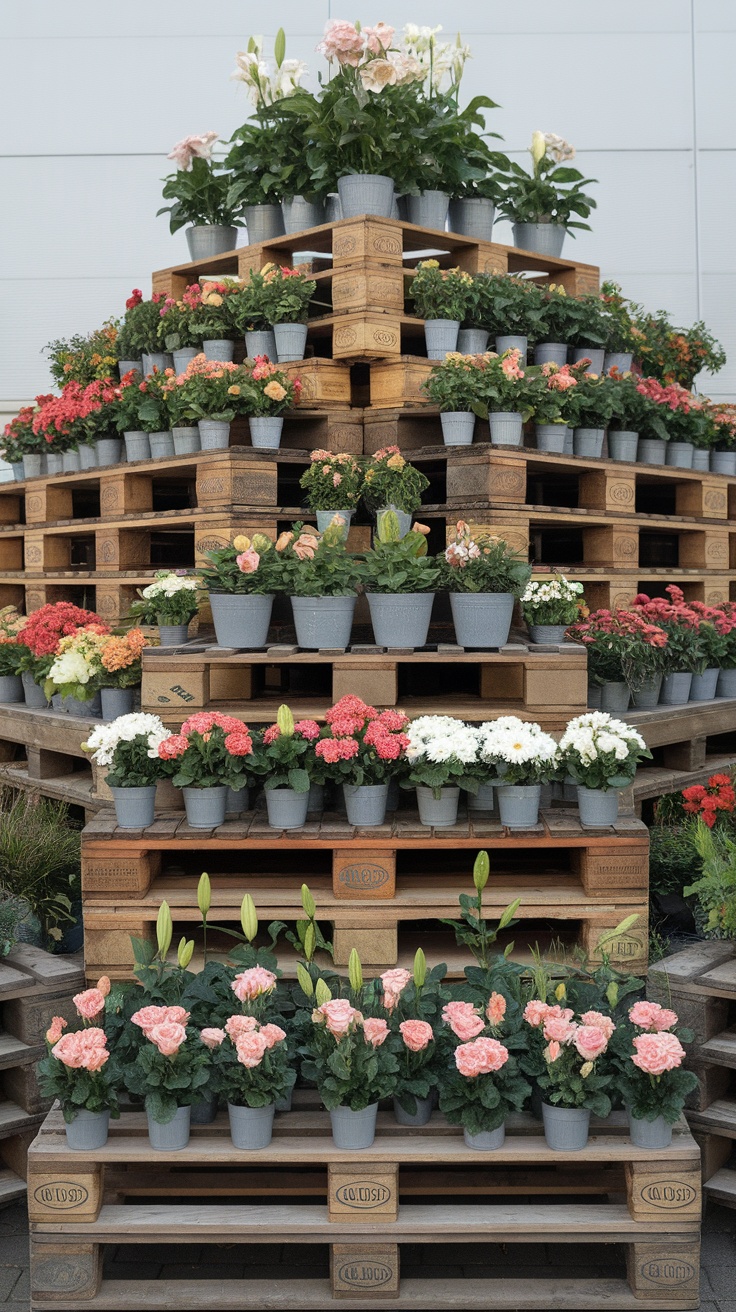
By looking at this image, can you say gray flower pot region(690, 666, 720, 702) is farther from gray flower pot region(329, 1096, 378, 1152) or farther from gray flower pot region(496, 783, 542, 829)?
gray flower pot region(329, 1096, 378, 1152)

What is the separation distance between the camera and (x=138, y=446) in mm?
6070

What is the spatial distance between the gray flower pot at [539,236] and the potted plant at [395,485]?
2.11 meters

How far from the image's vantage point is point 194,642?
501 centimetres

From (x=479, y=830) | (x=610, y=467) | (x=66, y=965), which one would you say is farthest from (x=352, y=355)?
(x=66, y=965)

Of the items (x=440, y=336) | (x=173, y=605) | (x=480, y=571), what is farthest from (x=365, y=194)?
(x=480, y=571)

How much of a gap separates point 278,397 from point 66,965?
8.14 feet

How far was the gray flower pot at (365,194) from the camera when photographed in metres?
5.72

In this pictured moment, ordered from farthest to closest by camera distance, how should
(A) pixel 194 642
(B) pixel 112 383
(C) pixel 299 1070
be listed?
(B) pixel 112 383 → (A) pixel 194 642 → (C) pixel 299 1070

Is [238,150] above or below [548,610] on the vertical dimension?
above

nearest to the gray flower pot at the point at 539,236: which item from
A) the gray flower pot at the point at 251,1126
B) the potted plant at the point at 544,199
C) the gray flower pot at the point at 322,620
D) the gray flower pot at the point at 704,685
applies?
the potted plant at the point at 544,199

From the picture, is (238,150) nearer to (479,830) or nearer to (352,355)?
(352,355)

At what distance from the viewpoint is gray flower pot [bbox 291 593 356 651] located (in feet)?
14.4

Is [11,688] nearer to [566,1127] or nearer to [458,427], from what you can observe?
[458,427]

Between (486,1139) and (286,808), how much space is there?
1213mm
